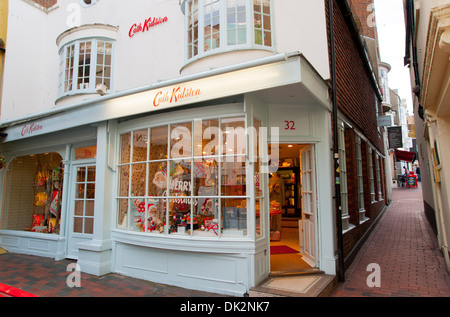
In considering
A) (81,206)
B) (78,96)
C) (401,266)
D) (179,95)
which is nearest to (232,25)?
(179,95)

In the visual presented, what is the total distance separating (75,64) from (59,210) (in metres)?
4.30

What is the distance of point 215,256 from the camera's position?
484 cm

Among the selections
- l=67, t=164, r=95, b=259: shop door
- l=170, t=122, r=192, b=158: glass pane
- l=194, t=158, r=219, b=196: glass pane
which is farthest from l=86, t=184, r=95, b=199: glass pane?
l=194, t=158, r=219, b=196: glass pane

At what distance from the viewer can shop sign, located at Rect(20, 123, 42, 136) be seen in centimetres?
749

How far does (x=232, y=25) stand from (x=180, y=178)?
11.2 ft

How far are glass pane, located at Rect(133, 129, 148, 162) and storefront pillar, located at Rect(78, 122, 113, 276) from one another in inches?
29.5

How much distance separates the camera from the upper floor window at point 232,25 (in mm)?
5859

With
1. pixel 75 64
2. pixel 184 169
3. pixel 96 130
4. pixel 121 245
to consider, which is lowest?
pixel 121 245

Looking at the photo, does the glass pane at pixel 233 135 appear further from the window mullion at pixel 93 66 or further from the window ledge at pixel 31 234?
the window ledge at pixel 31 234

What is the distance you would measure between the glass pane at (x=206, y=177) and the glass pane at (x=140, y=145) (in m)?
1.45

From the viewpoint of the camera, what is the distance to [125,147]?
6488 mm

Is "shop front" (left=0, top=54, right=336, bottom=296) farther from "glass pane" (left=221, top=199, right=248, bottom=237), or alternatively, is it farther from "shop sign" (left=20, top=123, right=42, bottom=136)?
"shop sign" (left=20, top=123, right=42, bottom=136)

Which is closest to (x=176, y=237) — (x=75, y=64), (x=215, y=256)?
(x=215, y=256)
